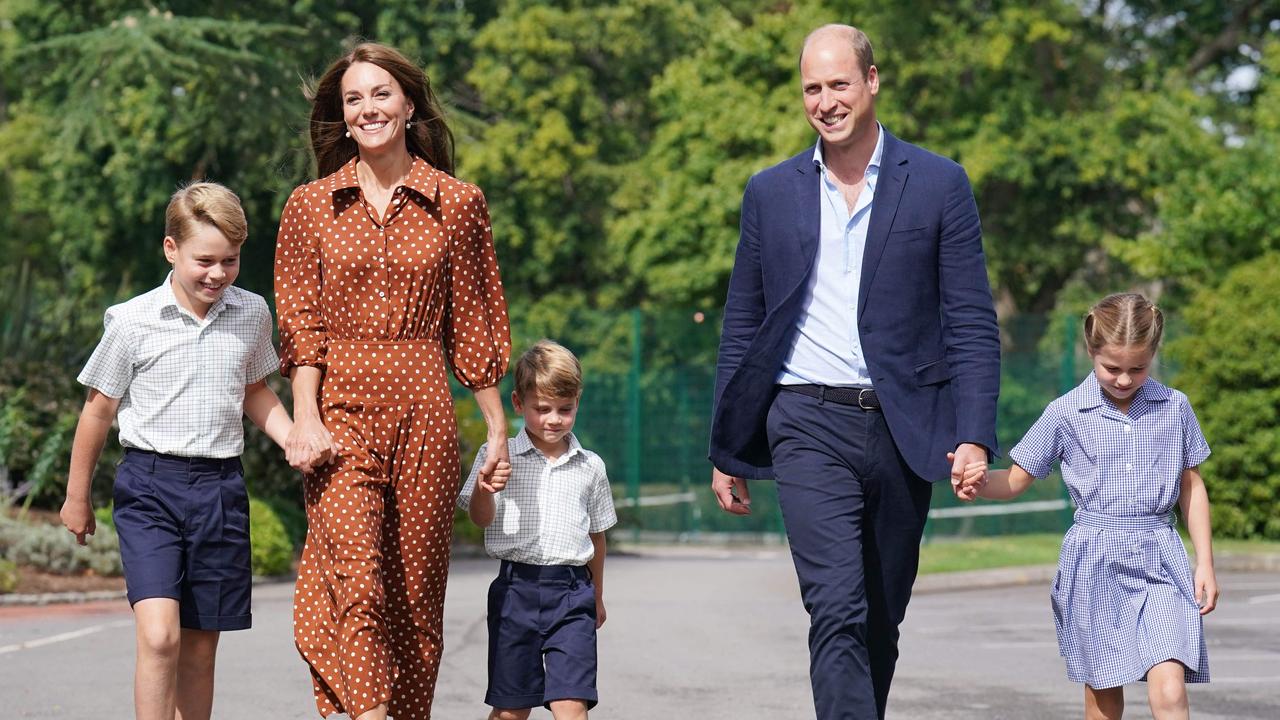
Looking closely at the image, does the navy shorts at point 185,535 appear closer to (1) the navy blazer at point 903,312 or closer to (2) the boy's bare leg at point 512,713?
(2) the boy's bare leg at point 512,713

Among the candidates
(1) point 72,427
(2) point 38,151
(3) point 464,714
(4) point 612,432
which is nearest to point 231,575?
(3) point 464,714

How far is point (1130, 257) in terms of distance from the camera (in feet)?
83.6

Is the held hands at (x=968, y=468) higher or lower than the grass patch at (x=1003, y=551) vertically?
higher

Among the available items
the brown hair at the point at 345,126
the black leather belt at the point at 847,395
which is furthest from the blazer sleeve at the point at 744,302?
the brown hair at the point at 345,126

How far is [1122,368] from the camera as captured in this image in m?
5.52

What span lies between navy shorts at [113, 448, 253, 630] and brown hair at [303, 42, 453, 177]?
0.96 meters

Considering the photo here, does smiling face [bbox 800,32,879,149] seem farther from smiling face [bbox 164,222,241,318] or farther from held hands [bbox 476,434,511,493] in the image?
smiling face [bbox 164,222,241,318]

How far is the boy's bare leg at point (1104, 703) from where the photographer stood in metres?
5.53

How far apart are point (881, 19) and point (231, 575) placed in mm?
24759

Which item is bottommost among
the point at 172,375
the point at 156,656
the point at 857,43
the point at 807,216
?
the point at 156,656

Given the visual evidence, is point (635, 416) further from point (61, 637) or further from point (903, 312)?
point (903, 312)

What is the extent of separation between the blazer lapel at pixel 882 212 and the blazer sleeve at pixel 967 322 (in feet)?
0.47

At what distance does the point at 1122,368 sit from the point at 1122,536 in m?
0.50

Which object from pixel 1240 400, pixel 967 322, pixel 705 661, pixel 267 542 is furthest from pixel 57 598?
pixel 1240 400
